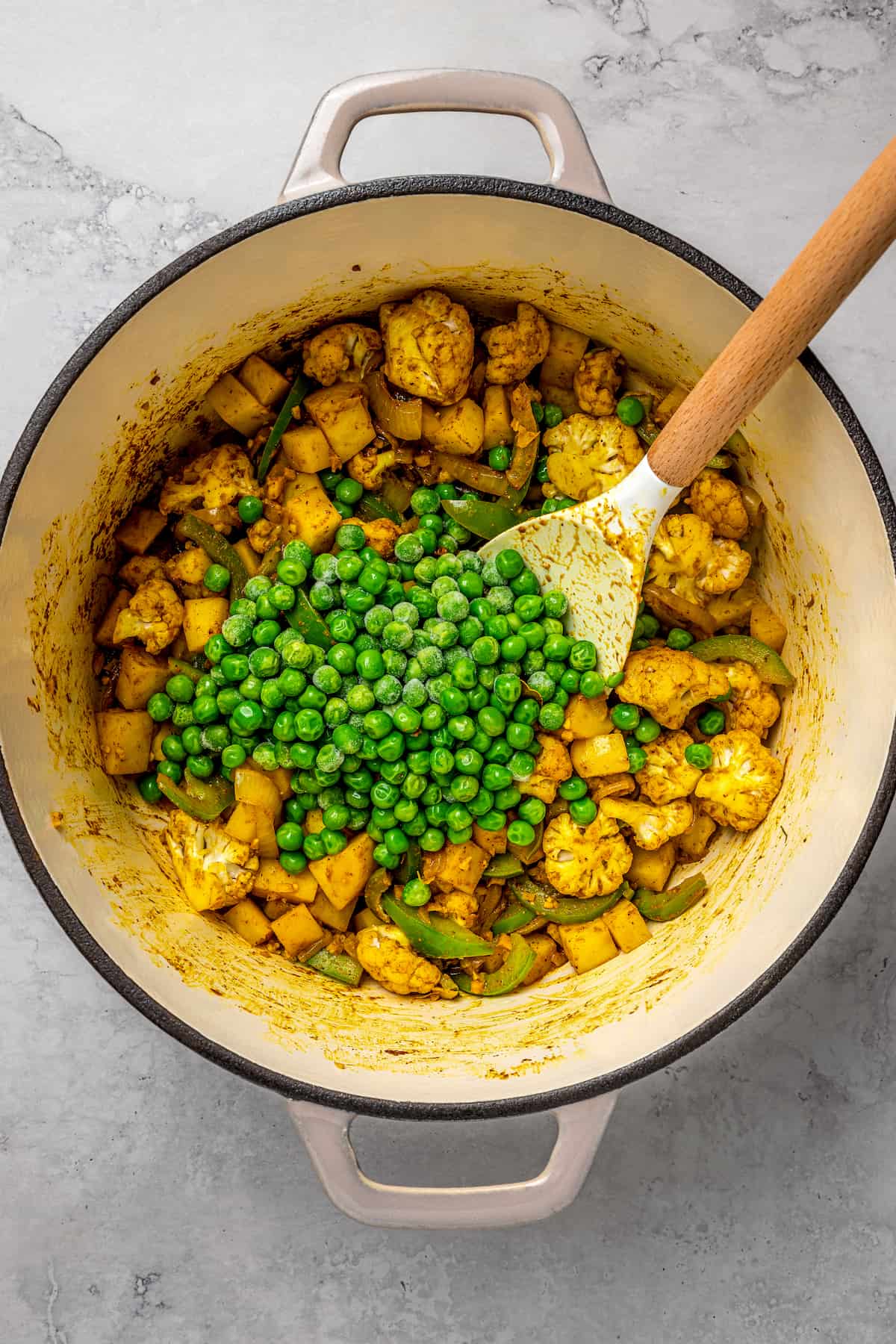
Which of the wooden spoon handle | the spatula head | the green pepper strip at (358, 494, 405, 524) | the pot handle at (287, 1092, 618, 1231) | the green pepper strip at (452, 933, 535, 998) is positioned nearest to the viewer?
A: the wooden spoon handle

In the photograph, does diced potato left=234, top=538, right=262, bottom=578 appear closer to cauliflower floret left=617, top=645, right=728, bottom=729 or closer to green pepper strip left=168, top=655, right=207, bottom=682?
green pepper strip left=168, top=655, right=207, bottom=682

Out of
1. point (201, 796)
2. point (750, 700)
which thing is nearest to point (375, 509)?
point (201, 796)

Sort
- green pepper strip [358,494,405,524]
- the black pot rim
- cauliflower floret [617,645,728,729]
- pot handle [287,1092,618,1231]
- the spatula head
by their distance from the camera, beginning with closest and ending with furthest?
the black pot rim
pot handle [287,1092,618,1231]
the spatula head
cauliflower floret [617,645,728,729]
green pepper strip [358,494,405,524]

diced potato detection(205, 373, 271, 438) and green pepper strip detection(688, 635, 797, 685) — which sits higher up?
diced potato detection(205, 373, 271, 438)

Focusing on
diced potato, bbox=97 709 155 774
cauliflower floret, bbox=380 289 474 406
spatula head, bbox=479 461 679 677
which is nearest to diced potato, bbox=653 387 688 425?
spatula head, bbox=479 461 679 677

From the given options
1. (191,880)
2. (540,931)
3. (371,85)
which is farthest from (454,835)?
(371,85)

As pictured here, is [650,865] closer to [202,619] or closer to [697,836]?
[697,836]

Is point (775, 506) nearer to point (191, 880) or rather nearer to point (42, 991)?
point (191, 880)
